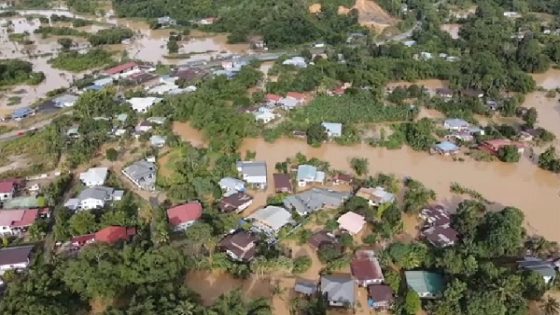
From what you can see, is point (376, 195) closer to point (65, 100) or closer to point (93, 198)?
point (93, 198)

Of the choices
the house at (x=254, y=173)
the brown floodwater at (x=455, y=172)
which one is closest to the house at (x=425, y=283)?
the brown floodwater at (x=455, y=172)

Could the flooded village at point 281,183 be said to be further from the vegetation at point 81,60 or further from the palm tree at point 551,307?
the vegetation at point 81,60

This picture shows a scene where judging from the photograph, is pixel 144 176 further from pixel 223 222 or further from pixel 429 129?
pixel 429 129

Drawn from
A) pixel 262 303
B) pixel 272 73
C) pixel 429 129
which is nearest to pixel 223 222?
pixel 262 303

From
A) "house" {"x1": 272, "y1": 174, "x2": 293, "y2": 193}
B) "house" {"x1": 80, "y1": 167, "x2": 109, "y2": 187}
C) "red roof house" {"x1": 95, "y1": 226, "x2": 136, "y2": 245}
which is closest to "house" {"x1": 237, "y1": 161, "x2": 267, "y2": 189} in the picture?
"house" {"x1": 272, "y1": 174, "x2": 293, "y2": 193}

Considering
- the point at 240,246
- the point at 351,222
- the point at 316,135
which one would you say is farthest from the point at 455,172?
the point at 240,246
